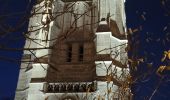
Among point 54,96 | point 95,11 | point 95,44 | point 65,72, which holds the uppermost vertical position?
point 95,11

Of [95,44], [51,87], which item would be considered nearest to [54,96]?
[51,87]

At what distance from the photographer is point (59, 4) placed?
2467cm

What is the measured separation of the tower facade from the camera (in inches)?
797

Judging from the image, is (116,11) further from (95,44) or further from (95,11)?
(95,44)

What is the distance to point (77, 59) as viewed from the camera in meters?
22.5

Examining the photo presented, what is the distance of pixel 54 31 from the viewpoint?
23125 millimetres

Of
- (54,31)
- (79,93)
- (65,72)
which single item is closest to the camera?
(79,93)

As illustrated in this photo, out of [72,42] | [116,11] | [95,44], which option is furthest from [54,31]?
[116,11]

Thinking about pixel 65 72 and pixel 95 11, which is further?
pixel 95 11

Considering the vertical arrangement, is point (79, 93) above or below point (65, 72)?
below

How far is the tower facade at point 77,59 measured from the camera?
797 inches

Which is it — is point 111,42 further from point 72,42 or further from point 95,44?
point 72,42

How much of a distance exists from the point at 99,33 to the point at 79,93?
433 cm

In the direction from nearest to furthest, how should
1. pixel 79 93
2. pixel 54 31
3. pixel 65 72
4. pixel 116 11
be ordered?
pixel 79 93 → pixel 65 72 → pixel 54 31 → pixel 116 11
